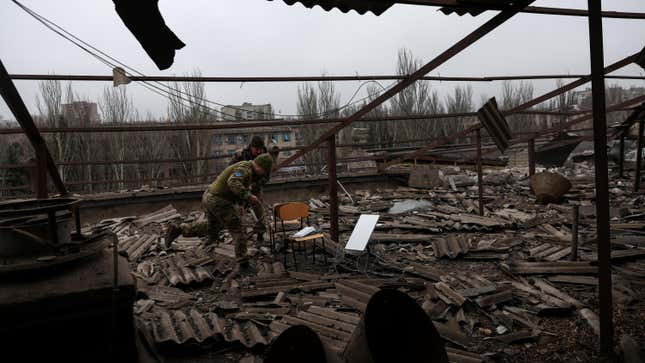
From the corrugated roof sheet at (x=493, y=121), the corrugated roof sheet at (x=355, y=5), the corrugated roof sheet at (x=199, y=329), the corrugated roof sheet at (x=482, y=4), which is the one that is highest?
the corrugated roof sheet at (x=355, y=5)

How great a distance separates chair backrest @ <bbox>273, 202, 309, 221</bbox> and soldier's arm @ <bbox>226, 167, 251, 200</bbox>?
0.69 meters

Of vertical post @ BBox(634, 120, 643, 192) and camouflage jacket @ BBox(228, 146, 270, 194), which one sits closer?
camouflage jacket @ BBox(228, 146, 270, 194)

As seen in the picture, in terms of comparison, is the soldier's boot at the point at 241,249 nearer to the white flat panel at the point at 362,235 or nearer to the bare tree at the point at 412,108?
the white flat panel at the point at 362,235

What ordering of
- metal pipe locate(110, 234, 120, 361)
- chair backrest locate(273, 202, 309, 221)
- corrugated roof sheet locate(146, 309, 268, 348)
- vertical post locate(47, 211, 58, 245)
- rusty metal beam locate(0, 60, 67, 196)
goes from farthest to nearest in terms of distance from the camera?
chair backrest locate(273, 202, 309, 221)
corrugated roof sheet locate(146, 309, 268, 348)
rusty metal beam locate(0, 60, 67, 196)
vertical post locate(47, 211, 58, 245)
metal pipe locate(110, 234, 120, 361)

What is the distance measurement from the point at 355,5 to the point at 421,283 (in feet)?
12.0

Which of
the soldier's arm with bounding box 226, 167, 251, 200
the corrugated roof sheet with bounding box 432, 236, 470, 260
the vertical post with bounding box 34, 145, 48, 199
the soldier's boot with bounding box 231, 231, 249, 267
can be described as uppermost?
the vertical post with bounding box 34, 145, 48, 199

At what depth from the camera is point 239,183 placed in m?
6.31

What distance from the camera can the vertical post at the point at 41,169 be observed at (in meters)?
4.41

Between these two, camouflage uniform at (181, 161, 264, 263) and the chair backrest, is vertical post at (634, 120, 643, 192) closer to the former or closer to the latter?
the chair backrest

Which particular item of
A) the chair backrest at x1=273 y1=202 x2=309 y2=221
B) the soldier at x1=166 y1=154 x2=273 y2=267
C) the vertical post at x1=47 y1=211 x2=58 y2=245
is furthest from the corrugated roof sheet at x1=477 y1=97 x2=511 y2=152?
the vertical post at x1=47 y1=211 x2=58 y2=245

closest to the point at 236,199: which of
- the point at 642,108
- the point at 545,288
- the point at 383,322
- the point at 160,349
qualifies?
the point at 160,349

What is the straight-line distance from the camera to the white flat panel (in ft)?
19.7

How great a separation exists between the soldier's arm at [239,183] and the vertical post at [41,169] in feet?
7.92

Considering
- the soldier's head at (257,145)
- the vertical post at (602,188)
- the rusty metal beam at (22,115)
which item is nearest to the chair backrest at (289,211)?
the soldier's head at (257,145)
